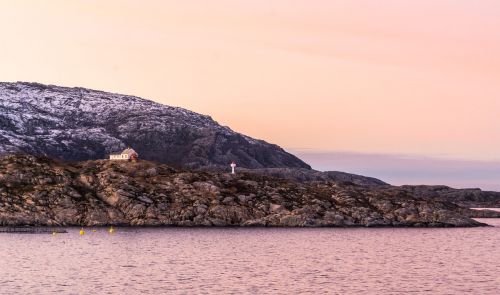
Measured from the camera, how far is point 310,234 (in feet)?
651

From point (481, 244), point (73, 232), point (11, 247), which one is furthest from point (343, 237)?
point (11, 247)

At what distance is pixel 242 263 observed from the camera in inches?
4779

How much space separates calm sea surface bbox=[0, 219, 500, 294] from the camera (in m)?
88.5

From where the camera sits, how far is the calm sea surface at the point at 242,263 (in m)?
88.5

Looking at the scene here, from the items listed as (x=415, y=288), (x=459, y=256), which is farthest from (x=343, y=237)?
(x=415, y=288)

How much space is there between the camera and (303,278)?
326 ft

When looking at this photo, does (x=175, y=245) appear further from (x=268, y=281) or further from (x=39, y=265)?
(x=268, y=281)

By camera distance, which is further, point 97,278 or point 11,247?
point 11,247

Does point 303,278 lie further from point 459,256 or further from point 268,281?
point 459,256

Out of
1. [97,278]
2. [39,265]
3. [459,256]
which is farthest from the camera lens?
[459,256]

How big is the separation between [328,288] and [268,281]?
10.8 meters

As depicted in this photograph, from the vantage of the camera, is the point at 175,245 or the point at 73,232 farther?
the point at 73,232

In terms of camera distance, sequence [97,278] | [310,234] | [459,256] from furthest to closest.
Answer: [310,234], [459,256], [97,278]

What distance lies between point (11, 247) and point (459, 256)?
300 feet
